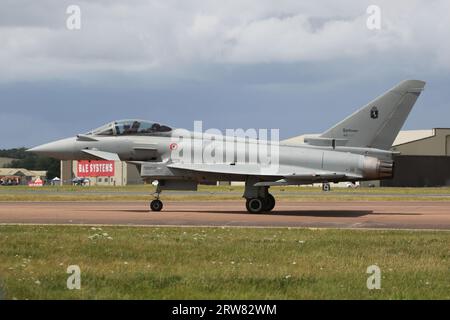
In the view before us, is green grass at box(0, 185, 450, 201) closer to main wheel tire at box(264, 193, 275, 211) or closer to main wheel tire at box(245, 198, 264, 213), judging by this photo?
main wheel tire at box(264, 193, 275, 211)

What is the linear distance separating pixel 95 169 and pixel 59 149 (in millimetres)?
83459

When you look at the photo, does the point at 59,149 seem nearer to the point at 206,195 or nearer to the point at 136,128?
the point at 136,128

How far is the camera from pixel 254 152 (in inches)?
995

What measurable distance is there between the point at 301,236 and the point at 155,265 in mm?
5624

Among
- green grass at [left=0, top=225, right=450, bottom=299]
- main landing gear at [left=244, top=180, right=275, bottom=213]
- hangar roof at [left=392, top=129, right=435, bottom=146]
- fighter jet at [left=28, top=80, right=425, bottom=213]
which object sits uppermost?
hangar roof at [left=392, top=129, right=435, bottom=146]

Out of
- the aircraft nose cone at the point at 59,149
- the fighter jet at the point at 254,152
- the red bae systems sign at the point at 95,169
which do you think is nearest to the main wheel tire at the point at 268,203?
the fighter jet at the point at 254,152

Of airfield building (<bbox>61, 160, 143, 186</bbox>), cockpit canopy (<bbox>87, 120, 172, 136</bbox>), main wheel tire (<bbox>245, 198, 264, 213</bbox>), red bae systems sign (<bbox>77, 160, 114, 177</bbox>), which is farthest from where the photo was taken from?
airfield building (<bbox>61, 160, 143, 186</bbox>)

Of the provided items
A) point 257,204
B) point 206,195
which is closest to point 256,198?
point 257,204

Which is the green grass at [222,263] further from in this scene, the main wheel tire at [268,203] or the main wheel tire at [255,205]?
the main wheel tire at [268,203]

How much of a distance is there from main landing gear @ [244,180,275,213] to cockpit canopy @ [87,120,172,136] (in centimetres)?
400

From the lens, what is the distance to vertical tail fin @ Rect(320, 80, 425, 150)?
2384 centimetres

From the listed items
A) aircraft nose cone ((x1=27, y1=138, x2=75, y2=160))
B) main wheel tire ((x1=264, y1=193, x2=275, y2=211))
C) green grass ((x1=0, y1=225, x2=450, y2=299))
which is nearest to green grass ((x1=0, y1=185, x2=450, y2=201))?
aircraft nose cone ((x1=27, y1=138, x2=75, y2=160))

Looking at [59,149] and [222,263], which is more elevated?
[59,149]
